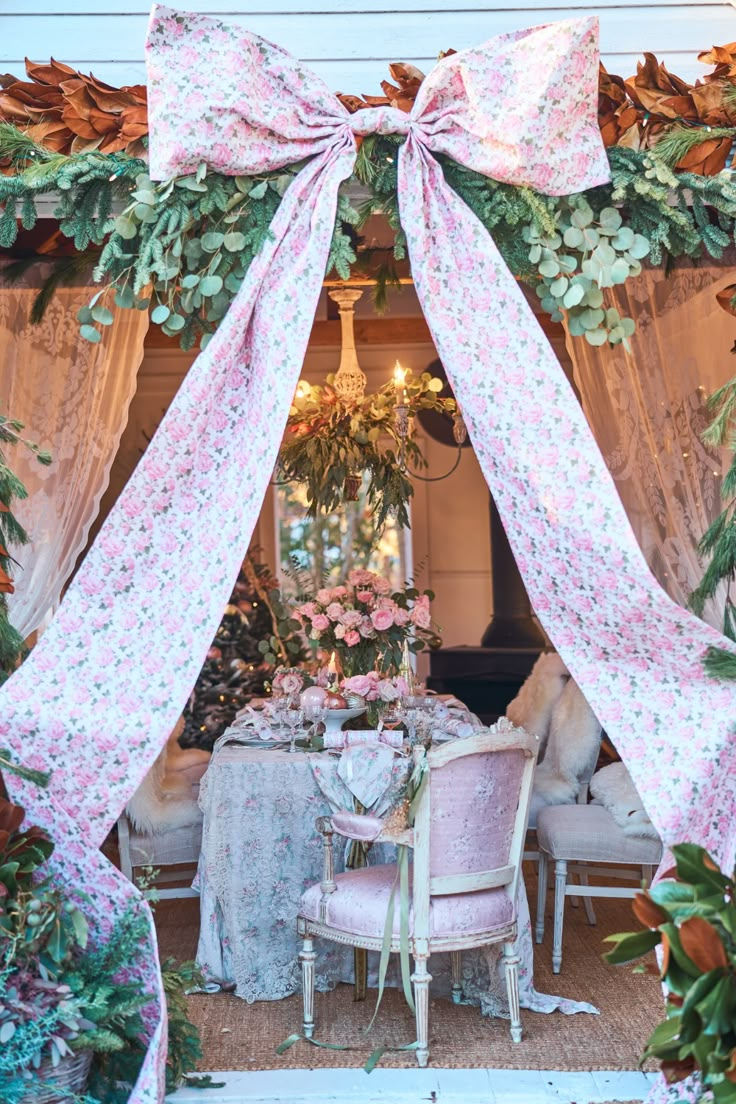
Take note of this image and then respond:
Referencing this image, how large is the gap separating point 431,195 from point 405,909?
6.22 ft

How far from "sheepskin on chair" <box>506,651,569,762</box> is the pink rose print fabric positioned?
2.02 meters

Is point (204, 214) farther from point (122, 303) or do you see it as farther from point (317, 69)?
point (317, 69)

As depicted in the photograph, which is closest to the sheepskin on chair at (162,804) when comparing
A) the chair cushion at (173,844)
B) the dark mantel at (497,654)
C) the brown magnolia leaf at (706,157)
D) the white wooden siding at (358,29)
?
the chair cushion at (173,844)

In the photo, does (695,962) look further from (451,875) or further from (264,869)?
(264,869)

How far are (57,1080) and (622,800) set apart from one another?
2240 mm

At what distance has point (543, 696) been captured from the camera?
4906mm

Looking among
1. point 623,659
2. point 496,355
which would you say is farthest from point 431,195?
point 623,659

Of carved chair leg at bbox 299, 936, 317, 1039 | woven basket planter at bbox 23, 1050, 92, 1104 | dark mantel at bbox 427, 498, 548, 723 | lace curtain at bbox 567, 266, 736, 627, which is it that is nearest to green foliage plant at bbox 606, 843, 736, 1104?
woven basket planter at bbox 23, 1050, 92, 1104

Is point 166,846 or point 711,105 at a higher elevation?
point 711,105

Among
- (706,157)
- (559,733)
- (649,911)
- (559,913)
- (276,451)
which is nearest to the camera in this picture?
(649,911)

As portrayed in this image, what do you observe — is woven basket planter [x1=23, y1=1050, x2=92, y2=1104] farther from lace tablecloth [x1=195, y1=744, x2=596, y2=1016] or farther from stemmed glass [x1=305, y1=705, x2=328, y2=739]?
stemmed glass [x1=305, y1=705, x2=328, y2=739]

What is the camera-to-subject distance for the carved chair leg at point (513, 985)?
3330 millimetres

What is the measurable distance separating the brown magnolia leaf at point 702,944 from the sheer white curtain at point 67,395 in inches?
92.4

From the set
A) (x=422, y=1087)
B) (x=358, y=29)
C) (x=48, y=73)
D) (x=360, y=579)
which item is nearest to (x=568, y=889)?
(x=422, y=1087)
